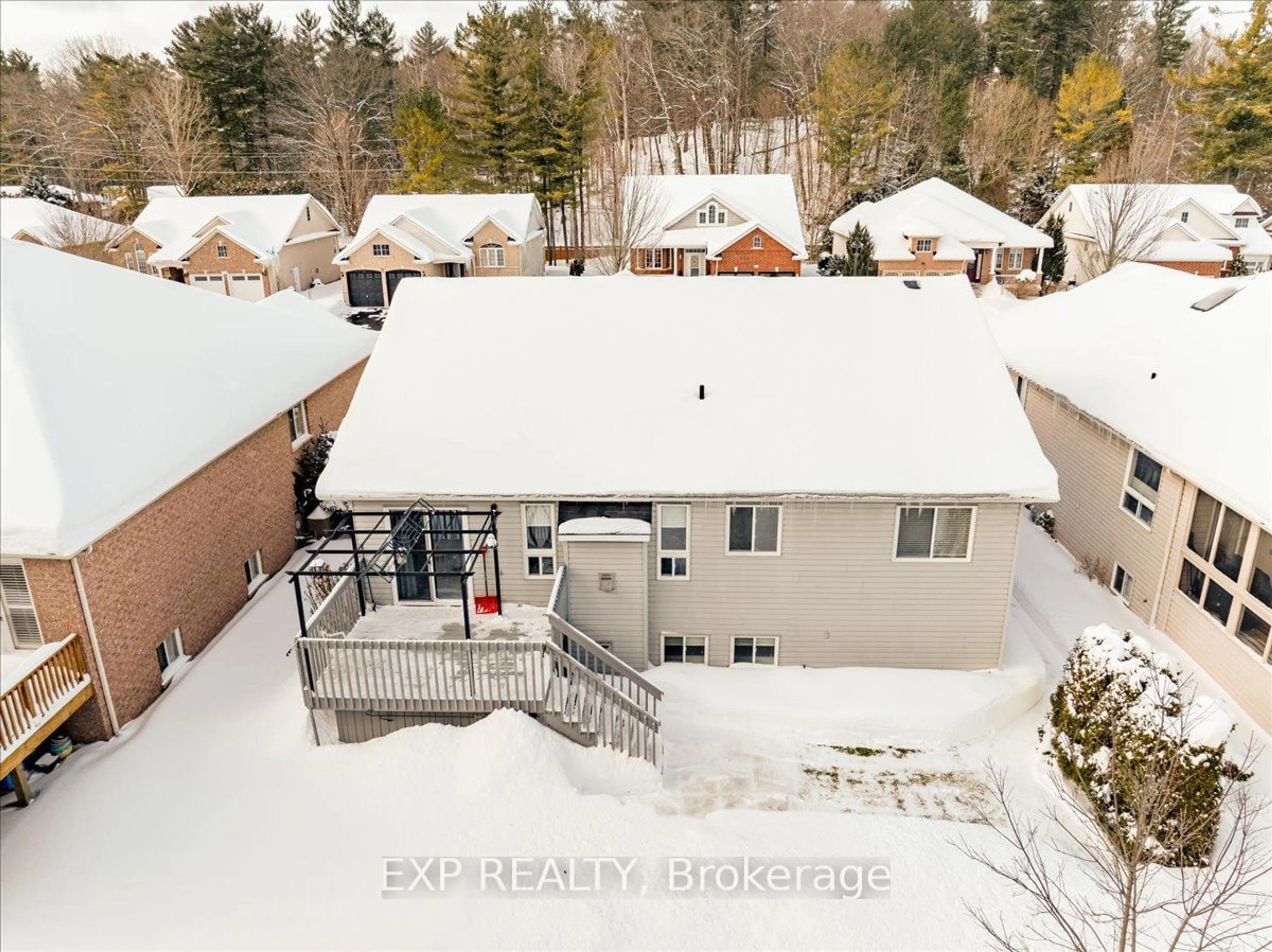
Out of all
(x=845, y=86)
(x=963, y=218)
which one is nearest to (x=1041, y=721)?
(x=963, y=218)

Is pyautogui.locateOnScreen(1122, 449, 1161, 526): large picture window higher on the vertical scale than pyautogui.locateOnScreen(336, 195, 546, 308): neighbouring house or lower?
lower

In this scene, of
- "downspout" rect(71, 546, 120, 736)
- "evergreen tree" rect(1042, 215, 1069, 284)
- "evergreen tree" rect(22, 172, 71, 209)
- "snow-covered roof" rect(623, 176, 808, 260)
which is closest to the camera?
"downspout" rect(71, 546, 120, 736)

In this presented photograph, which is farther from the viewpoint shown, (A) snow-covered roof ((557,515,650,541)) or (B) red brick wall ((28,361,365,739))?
(A) snow-covered roof ((557,515,650,541))

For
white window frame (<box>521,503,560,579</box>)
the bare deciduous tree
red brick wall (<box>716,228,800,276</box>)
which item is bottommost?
the bare deciduous tree

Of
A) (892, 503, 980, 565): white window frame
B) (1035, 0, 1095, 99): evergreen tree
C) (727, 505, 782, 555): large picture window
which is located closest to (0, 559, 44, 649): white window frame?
(727, 505, 782, 555): large picture window

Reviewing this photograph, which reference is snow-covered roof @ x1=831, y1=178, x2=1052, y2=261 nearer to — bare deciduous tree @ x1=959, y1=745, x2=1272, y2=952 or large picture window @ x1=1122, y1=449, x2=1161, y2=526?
large picture window @ x1=1122, y1=449, x2=1161, y2=526

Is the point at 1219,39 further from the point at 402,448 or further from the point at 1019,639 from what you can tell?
the point at 402,448

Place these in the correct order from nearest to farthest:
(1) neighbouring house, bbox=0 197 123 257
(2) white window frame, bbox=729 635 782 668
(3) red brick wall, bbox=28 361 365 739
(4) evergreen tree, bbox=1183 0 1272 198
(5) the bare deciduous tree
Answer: (5) the bare deciduous tree → (3) red brick wall, bbox=28 361 365 739 → (2) white window frame, bbox=729 635 782 668 → (1) neighbouring house, bbox=0 197 123 257 → (4) evergreen tree, bbox=1183 0 1272 198
